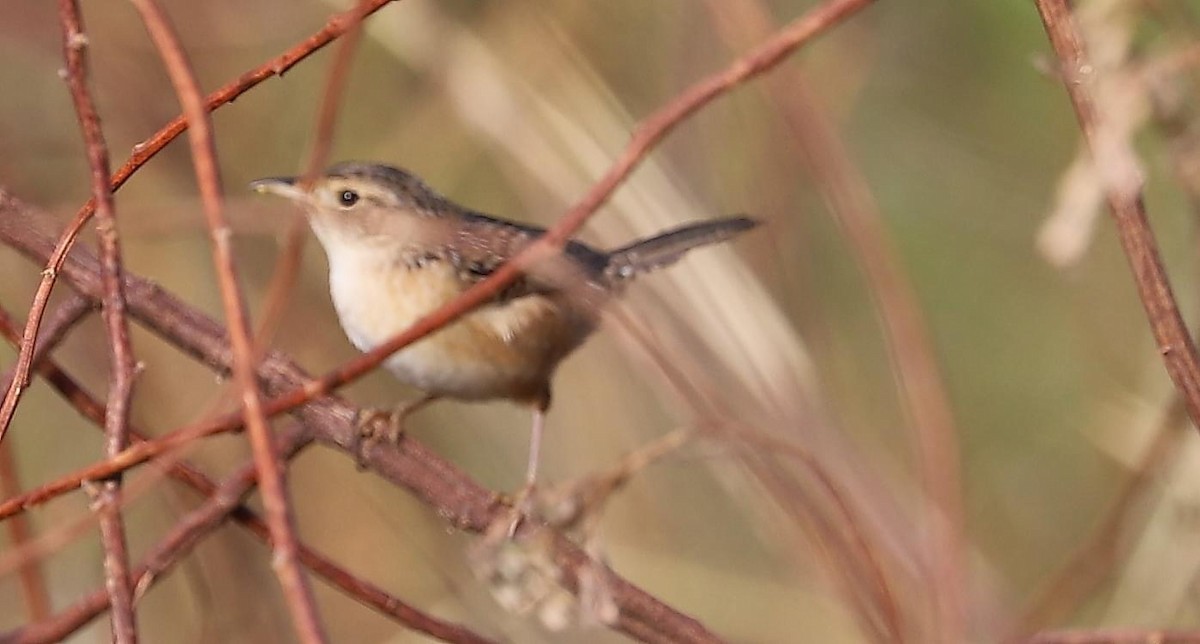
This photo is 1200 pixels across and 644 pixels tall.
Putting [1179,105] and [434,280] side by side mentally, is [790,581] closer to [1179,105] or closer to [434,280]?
[434,280]

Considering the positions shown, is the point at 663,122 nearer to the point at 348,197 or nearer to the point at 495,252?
the point at 495,252

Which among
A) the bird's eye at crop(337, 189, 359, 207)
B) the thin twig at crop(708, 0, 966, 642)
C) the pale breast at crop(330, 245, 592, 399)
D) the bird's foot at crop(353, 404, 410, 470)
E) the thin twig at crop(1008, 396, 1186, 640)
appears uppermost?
the bird's eye at crop(337, 189, 359, 207)

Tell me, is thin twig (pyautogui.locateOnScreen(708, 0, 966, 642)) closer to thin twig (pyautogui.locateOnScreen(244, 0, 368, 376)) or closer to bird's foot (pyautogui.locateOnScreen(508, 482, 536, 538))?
bird's foot (pyautogui.locateOnScreen(508, 482, 536, 538))

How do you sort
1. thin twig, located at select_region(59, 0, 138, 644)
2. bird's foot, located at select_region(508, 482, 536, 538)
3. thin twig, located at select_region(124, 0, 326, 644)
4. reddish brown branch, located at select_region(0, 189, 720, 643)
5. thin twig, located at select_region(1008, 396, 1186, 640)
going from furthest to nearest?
thin twig, located at select_region(1008, 396, 1186, 640) < reddish brown branch, located at select_region(0, 189, 720, 643) < bird's foot, located at select_region(508, 482, 536, 538) < thin twig, located at select_region(59, 0, 138, 644) < thin twig, located at select_region(124, 0, 326, 644)

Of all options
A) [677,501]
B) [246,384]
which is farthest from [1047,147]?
[246,384]

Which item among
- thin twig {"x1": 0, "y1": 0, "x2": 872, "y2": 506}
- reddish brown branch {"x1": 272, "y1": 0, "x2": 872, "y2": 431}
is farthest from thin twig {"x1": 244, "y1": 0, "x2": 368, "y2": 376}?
reddish brown branch {"x1": 272, "y1": 0, "x2": 872, "y2": 431}

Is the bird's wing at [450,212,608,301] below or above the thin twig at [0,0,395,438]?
above

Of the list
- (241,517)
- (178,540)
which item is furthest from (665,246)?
(178,540)

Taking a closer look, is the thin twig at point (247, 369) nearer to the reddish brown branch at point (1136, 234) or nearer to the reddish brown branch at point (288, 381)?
the reddish brown branch at point (288, 381)
